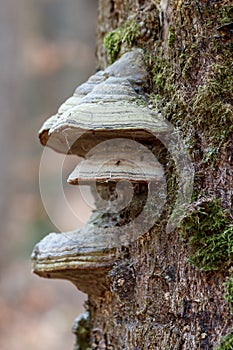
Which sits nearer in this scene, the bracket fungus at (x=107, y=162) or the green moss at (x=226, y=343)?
the green moss at (x=226, y=343)

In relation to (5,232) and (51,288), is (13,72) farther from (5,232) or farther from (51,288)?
(51,288)

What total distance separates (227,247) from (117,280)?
0.34m

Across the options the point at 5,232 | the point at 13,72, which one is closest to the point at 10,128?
the point at 13,72

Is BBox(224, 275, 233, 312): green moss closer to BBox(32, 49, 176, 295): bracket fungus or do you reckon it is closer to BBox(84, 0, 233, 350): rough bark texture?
BBox(84, 0, 233, 350): rough bark texture

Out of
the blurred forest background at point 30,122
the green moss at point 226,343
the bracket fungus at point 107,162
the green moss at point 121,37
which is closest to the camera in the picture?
the green moss at point 226,343

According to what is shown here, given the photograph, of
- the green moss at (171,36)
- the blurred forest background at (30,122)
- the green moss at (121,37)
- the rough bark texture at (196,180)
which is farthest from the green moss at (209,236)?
the blurred forest background at (30,122)

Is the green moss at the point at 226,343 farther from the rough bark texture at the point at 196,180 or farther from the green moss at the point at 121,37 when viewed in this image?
the green moss at the point at 121,37

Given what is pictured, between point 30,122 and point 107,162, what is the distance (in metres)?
6.88

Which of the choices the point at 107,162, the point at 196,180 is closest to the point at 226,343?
the point at 196,180

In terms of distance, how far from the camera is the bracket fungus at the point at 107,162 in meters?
1.11

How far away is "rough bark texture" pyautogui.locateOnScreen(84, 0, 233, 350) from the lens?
1.08 meters

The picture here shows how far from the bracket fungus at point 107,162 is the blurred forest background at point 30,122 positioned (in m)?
4.33

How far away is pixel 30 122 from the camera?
25.8 feet

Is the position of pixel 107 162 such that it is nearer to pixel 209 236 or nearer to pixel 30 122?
pixel 209 236
